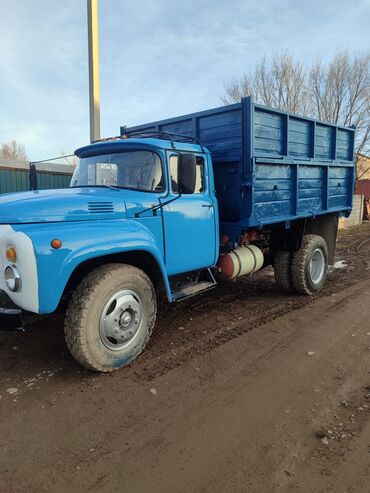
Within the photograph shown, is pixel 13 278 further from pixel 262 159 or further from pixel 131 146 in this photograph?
pixel 262 159

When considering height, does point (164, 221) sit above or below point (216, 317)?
above

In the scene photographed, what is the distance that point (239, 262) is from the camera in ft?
18.4

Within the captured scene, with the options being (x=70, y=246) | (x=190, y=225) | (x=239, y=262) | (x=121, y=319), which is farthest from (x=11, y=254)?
(x=239, y=262)

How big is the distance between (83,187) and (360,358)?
355 centimetres

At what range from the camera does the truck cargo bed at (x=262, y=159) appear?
513 cm

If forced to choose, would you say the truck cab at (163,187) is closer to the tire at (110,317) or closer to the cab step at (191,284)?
the cab step at (191,284)

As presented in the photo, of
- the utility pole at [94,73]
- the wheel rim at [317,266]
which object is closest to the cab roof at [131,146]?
the wheel rim at [317,266]

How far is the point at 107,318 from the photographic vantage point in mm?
3643

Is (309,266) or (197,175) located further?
(309,266)

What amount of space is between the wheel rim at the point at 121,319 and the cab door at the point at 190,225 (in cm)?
70

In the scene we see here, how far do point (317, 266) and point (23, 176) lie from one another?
6391 mm

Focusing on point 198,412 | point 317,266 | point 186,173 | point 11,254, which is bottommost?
point 198,412

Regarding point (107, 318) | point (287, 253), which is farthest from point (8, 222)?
point (287, 253)

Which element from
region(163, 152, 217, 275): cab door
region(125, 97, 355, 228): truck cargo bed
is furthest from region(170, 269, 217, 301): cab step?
region(125, 97, 355, 228): truck cargo bed
